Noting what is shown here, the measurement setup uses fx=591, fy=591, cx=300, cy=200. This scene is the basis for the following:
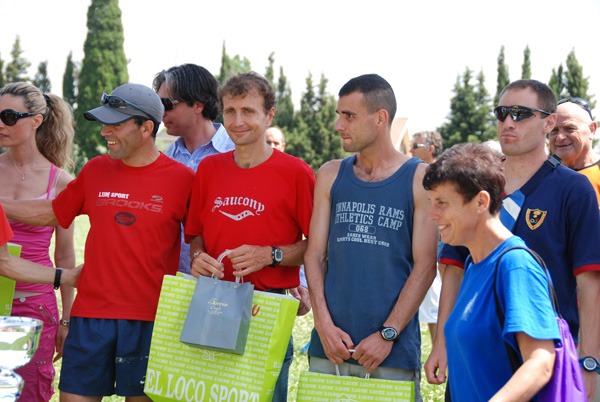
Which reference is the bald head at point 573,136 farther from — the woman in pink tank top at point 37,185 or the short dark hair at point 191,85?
the woman in pink tank top at point 37,185

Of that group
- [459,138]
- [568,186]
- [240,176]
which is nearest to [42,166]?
[240,176]

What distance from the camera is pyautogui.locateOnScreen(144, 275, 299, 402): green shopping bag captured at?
2.97 meters

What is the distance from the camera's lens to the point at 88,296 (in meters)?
3.47

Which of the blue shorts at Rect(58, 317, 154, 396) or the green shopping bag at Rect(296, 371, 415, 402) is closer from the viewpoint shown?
the green shopping bag at Rect(296, 371, 415, 402)

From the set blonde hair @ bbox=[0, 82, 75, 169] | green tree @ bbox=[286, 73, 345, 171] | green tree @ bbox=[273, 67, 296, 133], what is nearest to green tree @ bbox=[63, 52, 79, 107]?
green tree @ bbox=[273, 67, 296, 133]

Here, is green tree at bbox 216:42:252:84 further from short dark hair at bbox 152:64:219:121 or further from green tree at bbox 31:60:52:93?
short dark hair at bbox 152:64:219:121

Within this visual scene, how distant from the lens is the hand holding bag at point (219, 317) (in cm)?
294

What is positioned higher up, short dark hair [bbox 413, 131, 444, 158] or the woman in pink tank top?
short dark hair [bbox 413, 131, 444, 158]

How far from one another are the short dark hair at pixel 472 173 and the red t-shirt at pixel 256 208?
1.24m

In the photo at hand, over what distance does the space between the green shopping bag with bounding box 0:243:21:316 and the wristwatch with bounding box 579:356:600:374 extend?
3.10 metres

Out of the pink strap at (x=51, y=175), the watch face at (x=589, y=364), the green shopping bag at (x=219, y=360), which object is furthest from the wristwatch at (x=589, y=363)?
the pink strap at (x=51, y=175)

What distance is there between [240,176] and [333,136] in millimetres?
40417

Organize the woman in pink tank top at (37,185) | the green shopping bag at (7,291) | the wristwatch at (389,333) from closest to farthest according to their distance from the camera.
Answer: the wristwatch at (389,333) → the green shopping bag at (7,291) → the woman in pink tank top at (37,185)

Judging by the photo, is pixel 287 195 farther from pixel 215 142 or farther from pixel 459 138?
pixel 459 138
